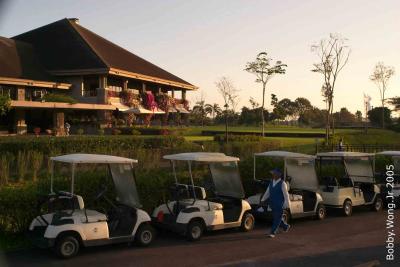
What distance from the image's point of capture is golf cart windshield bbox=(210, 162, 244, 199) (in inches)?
444

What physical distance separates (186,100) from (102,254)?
47079 millimetres

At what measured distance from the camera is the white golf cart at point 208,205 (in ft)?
32.6

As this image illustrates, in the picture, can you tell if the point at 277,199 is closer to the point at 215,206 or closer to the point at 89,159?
the point at 215,206

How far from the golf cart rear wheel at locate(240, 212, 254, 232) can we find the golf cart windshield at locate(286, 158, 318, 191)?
2.22 meters

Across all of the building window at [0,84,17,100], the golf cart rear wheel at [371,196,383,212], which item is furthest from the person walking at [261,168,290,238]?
the building window at [0,84,17,100]

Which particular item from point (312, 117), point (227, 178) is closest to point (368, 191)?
point (227, 178)

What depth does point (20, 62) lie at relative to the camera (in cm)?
3838

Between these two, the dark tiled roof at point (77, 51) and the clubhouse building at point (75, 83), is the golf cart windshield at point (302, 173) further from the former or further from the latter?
the dark tiled roof at point (77, 51)

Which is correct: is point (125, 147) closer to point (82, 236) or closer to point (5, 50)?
point (82, 236)

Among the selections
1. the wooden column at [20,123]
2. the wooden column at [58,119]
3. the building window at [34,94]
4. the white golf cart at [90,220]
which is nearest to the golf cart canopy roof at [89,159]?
the white golf cart at [90,220]

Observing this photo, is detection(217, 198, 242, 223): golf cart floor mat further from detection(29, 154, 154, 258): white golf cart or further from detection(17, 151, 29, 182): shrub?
detection(17, 151, 29, 182): shrub

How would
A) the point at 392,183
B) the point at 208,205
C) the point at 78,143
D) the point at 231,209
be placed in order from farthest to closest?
the point at 78,143, the point at 392,183, the point at 231,209, the point at 208,205

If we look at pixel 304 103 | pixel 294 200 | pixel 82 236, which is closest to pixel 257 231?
pixel 294 200

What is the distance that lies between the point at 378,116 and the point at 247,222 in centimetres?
6243
